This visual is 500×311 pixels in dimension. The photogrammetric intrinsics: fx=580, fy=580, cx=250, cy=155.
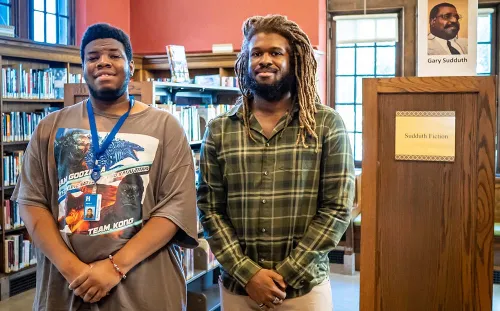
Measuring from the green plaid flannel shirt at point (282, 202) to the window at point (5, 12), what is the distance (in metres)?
4.16

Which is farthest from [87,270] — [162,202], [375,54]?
[375,54]

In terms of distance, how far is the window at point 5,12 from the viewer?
5195 mm

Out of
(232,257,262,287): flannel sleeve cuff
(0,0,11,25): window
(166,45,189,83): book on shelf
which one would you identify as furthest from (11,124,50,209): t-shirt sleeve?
(0,0,11,25): window

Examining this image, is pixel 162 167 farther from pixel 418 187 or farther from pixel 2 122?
pixel 2 122

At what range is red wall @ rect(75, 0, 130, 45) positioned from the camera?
5.96 meters

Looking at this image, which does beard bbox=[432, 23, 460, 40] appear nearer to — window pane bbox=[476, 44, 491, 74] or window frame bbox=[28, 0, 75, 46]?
window pane bbox=[476, 44, 491, 74]

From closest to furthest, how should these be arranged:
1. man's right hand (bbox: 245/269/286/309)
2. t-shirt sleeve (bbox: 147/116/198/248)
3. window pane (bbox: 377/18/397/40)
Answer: man's right hand (bbox: 245/269/286/309)
t-shirt sleeve (bbox: 147/116/198/248)
window pane (bbox: 377/18/397/40)

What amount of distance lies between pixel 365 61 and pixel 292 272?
15.4 ft

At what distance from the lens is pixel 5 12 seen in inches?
206

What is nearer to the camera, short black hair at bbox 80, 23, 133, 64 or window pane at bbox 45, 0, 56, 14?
short black hair at bbox 80, 23, 133, 64

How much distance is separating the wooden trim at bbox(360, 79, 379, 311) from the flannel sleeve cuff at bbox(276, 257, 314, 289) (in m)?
0.25

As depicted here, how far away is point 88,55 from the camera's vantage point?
6.14ft

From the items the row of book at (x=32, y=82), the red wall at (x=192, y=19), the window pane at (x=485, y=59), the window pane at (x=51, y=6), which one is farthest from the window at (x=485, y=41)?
the window pane at (x=51, y=6)

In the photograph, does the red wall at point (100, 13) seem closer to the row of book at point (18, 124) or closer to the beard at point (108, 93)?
the row of book at point (18, 124)
